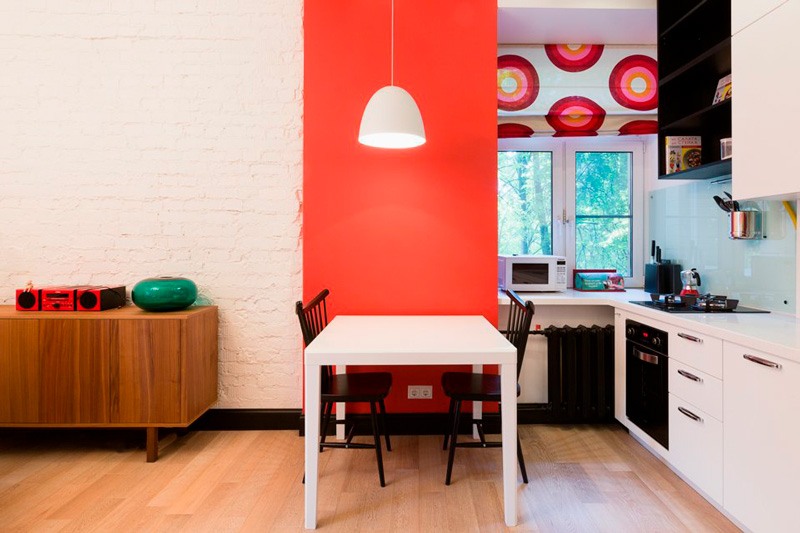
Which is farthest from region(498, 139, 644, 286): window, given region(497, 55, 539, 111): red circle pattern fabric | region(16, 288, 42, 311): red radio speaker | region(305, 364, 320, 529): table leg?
region(16, 288, 42, 311): red radio speaker

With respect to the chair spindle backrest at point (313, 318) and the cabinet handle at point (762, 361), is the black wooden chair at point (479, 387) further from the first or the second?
the cabinet handle at point (762, 361)

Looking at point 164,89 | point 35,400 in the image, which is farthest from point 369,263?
point 35,400

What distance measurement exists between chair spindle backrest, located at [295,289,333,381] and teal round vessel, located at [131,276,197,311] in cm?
76

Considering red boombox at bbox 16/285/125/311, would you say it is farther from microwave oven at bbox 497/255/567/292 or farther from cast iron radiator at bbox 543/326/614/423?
cast iron radiator at bbox 543/326/614/423

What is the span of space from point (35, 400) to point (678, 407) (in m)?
3.26

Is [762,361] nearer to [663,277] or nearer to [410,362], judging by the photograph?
[410,362]

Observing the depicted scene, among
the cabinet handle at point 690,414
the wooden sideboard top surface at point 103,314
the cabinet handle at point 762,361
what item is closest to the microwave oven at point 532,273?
the cabinet handle at point 690,414

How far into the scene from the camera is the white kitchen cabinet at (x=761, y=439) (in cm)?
164

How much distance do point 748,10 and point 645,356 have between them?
5.50 feet

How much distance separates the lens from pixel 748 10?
2129mm

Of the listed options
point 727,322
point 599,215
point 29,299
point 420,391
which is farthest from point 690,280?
point 29,299

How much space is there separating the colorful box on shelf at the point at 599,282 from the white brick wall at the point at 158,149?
6.32ft

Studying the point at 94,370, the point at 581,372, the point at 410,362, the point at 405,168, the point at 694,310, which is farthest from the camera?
the point at 581,372

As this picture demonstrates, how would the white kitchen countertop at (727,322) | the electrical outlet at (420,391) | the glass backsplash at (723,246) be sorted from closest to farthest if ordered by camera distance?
the white kitchen countertop at (727,322), the glass backsplash at (723,246), the electrical outlet at (420,391)
